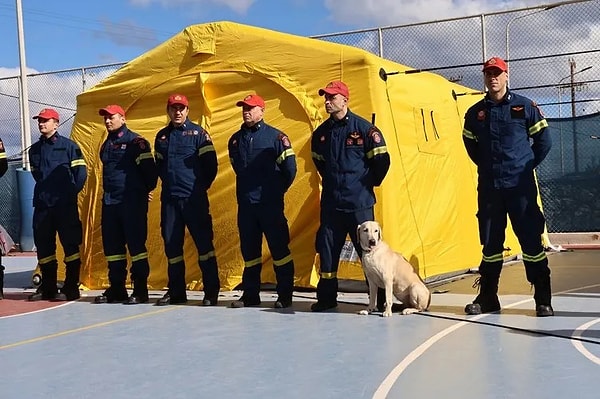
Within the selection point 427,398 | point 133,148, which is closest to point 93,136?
point 133,148

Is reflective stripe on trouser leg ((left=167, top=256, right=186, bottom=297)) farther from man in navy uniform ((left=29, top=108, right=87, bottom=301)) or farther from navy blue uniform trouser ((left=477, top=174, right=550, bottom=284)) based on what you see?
navy blue uniform trouser ((left=477, top=174, right=550, bottom=284))

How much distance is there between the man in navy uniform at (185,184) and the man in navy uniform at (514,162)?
2635mm

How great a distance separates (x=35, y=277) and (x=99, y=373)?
4.90m

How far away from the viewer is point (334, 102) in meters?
6.21

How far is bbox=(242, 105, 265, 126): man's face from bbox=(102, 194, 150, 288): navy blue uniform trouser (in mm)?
1456

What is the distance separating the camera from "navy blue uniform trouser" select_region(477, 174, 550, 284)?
5.72m

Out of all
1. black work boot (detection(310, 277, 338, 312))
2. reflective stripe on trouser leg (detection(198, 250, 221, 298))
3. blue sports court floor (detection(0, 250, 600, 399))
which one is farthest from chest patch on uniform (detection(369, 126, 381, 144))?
reflective stripe on trouser leg (detection(198, 250, 221, 298))

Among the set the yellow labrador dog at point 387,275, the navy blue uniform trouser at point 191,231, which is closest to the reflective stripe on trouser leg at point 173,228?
the navy blue uniform trouser at point 191,231

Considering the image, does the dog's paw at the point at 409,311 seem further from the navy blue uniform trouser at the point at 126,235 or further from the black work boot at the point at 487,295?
the navy blue uniform trouser at the point at 126,235

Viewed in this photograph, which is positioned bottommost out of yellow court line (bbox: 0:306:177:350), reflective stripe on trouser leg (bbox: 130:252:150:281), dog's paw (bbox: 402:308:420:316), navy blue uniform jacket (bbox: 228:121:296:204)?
yellow court line (bbox: 0:306:177:350)

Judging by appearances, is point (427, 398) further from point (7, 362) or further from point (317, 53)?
point (317, 53)

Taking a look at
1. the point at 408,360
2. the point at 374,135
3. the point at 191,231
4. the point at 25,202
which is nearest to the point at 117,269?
the point at 191,231

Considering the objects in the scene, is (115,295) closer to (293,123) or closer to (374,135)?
(293,123)

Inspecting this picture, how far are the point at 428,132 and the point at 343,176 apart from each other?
2573 millimetres
